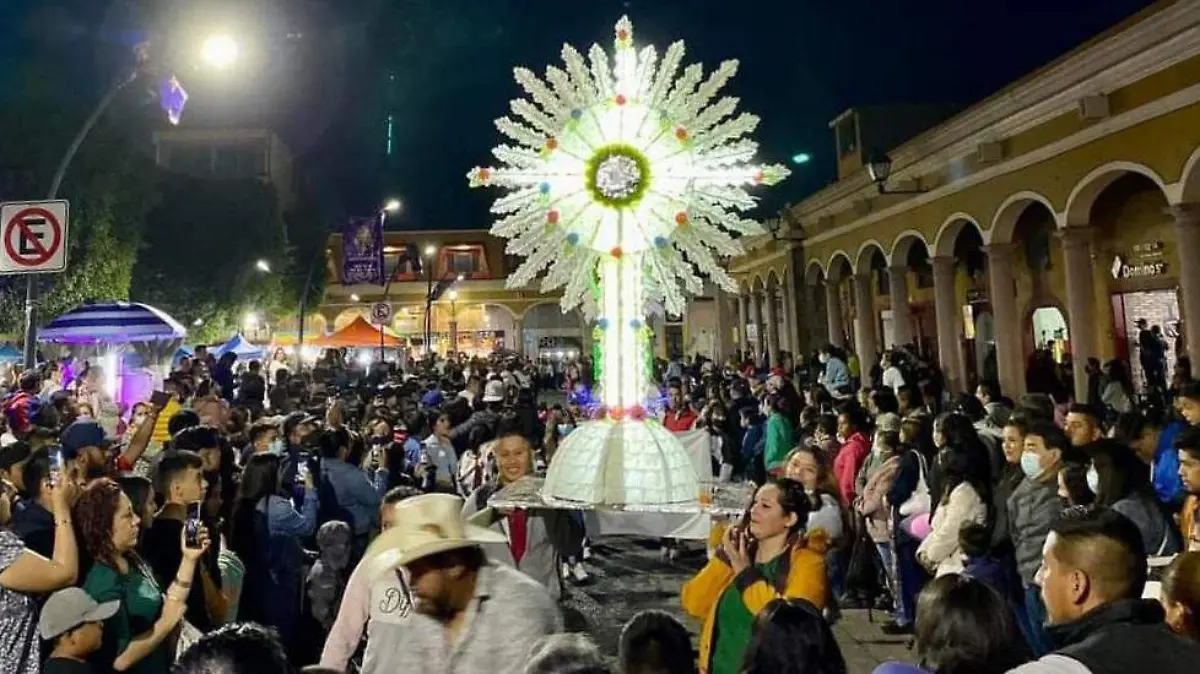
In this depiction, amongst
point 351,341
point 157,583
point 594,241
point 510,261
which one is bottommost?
point 157,583

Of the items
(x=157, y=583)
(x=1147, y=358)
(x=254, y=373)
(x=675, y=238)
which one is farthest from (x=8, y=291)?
(x=1147, y=358)

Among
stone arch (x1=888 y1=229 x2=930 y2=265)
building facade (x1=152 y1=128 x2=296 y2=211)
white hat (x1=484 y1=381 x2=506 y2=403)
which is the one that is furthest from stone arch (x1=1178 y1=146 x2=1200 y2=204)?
building facade (x1=152 y1=128 x2=296 y2=211)

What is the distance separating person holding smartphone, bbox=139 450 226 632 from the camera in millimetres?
4129

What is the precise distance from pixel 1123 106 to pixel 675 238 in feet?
32.3

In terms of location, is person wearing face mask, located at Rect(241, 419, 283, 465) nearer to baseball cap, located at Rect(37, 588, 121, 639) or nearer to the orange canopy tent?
baseball cap, located at Rect(37, 588, 121, 639)

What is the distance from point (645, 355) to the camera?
15.0 feet

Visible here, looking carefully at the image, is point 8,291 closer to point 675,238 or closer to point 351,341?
point 351,341

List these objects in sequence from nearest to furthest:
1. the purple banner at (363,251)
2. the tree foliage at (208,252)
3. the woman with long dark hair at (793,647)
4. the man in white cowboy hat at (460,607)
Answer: the woman with long dark hair at (793,647) < the man in white cowboy hat at (460,607) < the purple banner at (363,251) < the tree foliage at (208,252)

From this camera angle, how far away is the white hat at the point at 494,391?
48.3 ft

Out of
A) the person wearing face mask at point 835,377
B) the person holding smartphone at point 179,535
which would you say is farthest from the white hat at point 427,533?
the person wearing face mask at point 835,377

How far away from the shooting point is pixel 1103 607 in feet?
8.27

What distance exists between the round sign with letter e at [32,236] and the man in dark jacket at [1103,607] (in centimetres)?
918

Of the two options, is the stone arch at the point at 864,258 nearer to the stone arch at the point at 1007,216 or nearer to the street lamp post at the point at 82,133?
the stone arch at the point at 1007,216

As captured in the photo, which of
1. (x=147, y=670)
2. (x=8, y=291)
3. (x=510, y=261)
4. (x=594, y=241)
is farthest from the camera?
(x=510, y=261)
